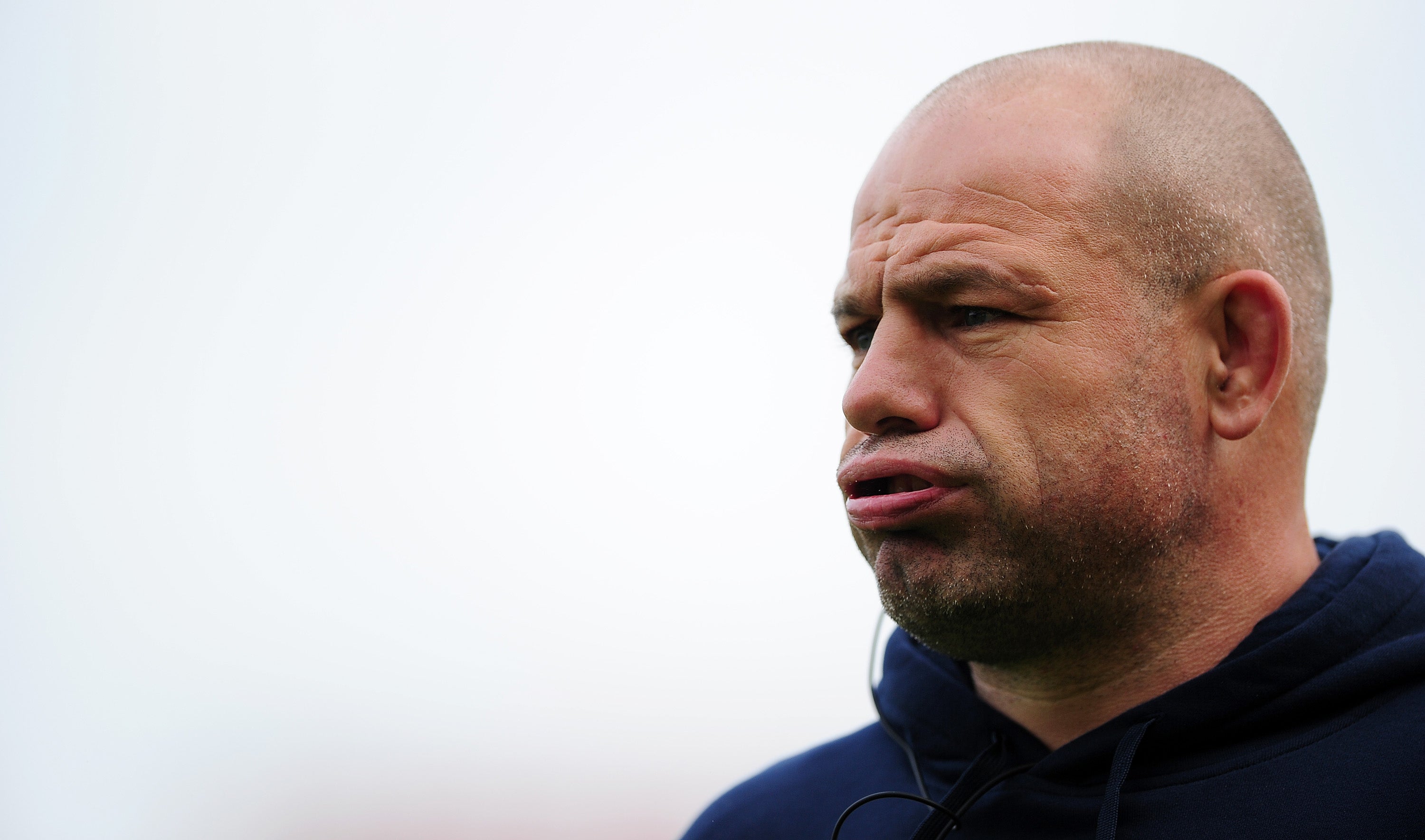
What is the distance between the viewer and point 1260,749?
1.10 m

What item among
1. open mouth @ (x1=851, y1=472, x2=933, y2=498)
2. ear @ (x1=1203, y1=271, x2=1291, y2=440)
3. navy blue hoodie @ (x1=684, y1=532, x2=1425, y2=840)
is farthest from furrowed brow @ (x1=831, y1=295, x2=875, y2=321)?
navy blue hoodie @ (x1=684, y1=532, x2=1425, y2=840)

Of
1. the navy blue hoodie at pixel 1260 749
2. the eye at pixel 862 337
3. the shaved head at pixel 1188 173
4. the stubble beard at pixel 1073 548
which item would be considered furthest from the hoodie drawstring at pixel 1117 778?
the eye at pixel 862 337

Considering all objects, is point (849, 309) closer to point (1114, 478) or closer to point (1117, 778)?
point (1114, 478)

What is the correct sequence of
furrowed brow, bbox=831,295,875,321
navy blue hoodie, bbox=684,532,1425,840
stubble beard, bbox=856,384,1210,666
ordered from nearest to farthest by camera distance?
navy blue hoodie, bbox=684,532,1425,840, stubble beard, bbox=856,384,1210,666, furrowed brow, bbox=831,295,875,321

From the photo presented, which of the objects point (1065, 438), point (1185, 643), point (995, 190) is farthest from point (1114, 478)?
point (995, 190)

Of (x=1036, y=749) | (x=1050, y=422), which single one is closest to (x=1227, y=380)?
(x=1050, y=422)

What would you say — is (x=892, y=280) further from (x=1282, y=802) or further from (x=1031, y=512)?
(x=1282, y=802)

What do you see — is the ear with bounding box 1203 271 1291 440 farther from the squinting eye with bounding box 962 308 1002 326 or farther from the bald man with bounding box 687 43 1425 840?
the squinting eye with bounding box 962 308 1002 326

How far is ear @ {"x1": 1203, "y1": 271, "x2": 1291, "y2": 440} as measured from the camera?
122 cm

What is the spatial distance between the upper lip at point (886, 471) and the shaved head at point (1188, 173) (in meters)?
0.35

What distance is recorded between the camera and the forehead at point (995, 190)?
1.22m

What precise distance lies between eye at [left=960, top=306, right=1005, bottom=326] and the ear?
265 millimetres

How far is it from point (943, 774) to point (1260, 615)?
1.52 ft

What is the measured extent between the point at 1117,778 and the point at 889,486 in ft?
1.37
